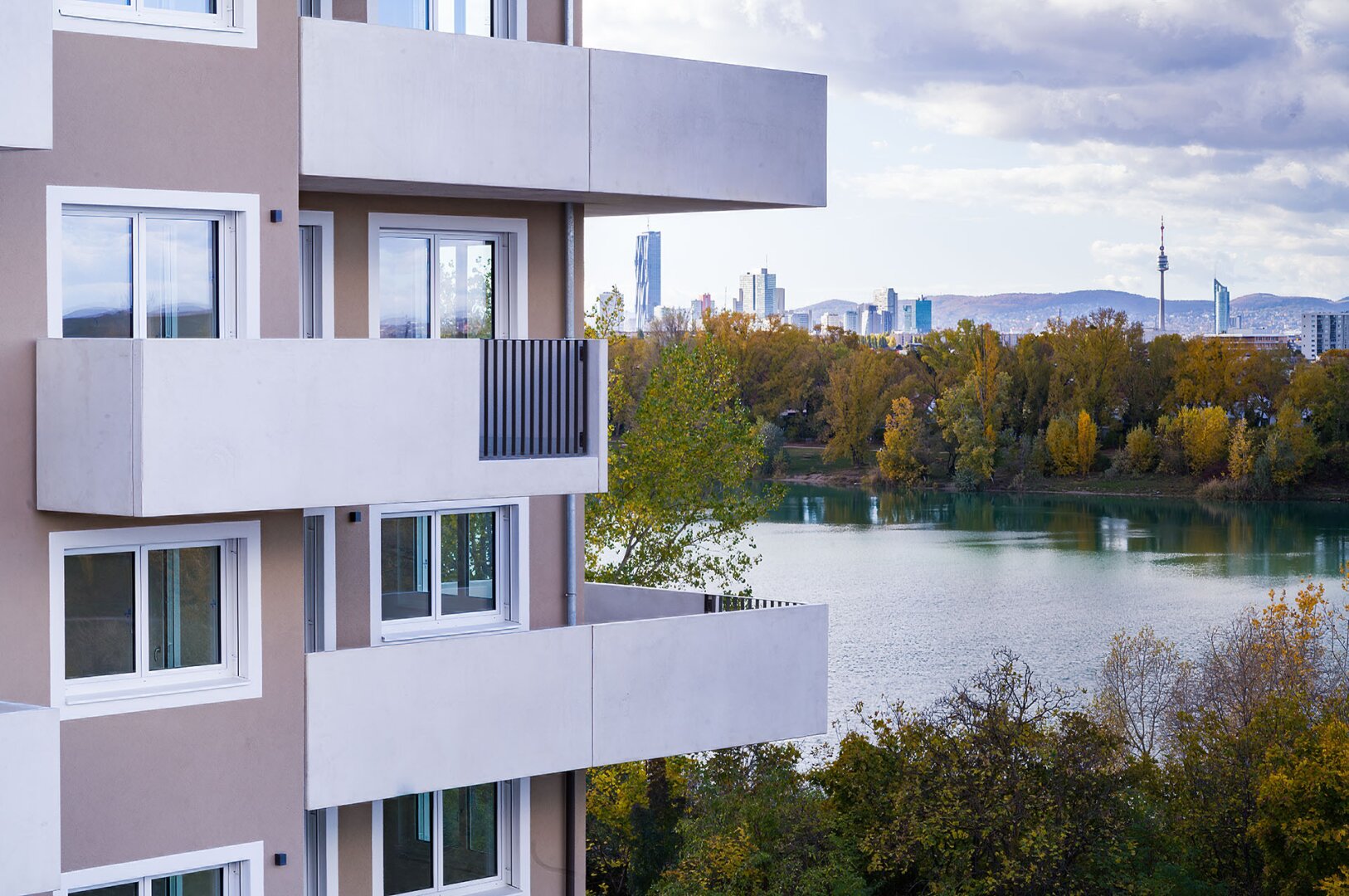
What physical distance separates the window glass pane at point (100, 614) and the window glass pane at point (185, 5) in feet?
9.74

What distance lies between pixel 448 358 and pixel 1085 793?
15.2 metres

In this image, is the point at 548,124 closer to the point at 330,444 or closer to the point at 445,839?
the point at 330,444

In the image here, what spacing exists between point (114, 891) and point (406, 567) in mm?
2900

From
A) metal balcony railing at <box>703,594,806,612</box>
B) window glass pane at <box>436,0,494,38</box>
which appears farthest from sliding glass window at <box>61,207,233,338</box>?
metal balcony railing at <box>703,594,806,612</box>

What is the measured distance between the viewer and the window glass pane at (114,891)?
28.6 ft

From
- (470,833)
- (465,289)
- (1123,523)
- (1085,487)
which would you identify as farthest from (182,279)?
(1085,487)

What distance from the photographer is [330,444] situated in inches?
345

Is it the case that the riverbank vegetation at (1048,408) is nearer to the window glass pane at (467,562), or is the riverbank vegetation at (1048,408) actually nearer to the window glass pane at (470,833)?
the window glass pane at (467,562)

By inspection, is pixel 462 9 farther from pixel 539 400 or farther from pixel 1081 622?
pixel 1081 622

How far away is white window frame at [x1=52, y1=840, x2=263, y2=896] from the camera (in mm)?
8508

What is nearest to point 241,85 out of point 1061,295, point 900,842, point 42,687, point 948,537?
point 42,687

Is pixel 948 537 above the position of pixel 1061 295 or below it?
below

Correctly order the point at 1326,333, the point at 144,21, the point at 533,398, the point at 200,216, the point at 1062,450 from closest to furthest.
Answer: the point at 144,21, the point at 200,216, the point at 533,398, the point at 1062,450, the point at 1326,333

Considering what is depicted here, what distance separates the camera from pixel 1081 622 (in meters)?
47.2
